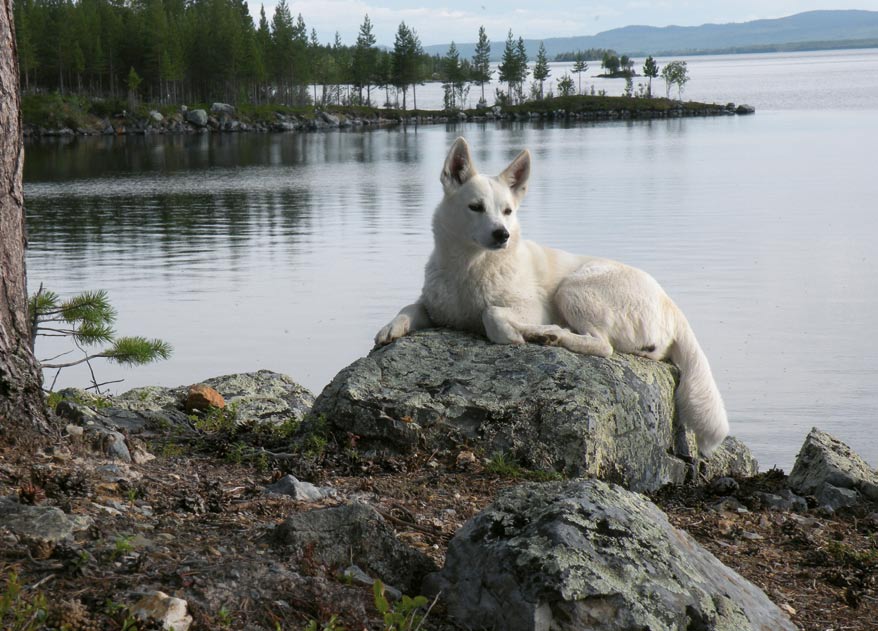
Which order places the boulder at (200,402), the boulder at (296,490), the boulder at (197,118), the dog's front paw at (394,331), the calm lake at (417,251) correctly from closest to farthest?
the boulder at (296,490), the dog's front paw at (394,331), the boulder at (200,402), the calm lake at (417,251), the boulder at (197,118)

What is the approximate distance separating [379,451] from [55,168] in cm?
6743

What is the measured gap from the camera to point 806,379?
16.8 m

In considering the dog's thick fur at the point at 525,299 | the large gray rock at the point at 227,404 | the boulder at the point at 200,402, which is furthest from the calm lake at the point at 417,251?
the boulder at the point at 200,402

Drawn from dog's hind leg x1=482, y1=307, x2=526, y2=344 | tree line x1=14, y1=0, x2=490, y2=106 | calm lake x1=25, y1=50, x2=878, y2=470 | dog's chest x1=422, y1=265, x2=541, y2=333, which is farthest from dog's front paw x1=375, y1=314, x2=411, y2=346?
tree line x1=14, y1=0, x2=490, y2=106

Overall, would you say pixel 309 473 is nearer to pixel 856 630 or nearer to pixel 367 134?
pixel 856 630

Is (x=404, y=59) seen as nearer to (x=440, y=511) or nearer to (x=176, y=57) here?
(x=176, y=57)

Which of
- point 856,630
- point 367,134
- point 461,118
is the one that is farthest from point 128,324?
point 461,118

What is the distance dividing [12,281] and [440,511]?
3.24 metres

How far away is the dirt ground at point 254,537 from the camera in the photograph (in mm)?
3996

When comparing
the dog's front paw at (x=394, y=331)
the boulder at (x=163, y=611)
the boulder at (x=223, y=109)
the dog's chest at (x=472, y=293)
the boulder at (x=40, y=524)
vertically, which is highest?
the boulder at (x=223, y=109)

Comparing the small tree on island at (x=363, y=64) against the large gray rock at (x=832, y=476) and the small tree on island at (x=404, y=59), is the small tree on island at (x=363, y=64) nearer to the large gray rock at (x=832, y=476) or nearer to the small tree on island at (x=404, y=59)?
the small tree on island at (x=404, y=59)

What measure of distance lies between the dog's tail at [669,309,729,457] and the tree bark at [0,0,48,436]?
5.70 meters

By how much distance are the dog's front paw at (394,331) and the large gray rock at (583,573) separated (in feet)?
13.8

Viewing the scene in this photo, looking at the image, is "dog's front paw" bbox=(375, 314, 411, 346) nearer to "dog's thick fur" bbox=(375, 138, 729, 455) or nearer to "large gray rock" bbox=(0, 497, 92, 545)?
"dog's thick fur" bbox=(375, 138, 729, 455)
